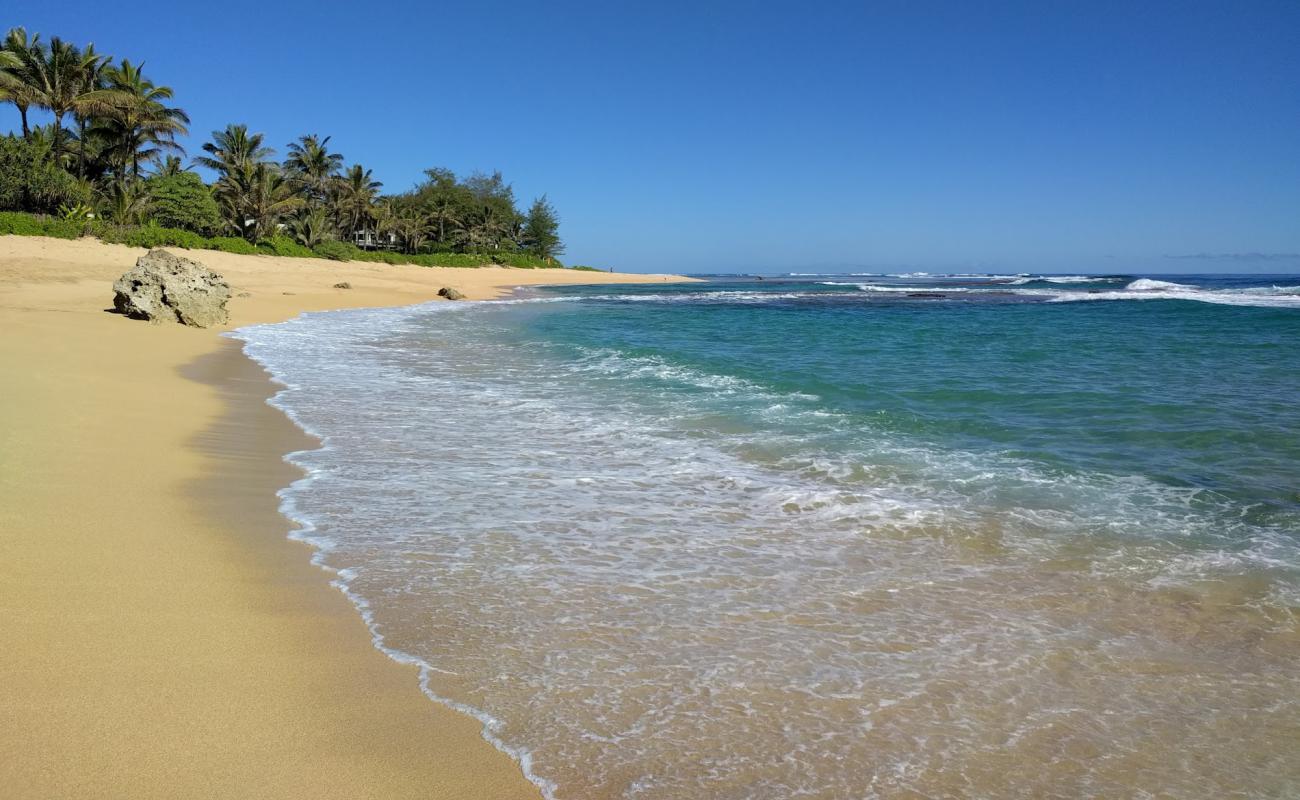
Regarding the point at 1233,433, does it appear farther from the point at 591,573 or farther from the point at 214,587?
the point at 214,587

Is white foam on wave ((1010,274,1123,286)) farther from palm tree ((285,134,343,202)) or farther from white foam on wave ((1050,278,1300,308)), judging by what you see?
palm tree ((285,134,343,202))

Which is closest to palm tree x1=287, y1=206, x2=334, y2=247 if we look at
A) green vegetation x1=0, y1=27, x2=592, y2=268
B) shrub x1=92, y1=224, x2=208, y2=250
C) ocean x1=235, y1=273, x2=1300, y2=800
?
green vegetation x1=0, y1=27, x2=592, y2=268

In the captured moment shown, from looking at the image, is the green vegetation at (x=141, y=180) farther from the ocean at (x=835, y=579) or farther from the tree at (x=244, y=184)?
the ocean at (x=835, y=579)

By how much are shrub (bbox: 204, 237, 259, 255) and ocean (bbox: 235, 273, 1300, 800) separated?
34.1m

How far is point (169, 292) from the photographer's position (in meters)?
14.6

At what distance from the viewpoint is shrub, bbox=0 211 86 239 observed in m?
29.8

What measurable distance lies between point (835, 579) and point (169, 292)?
1472 centimetres

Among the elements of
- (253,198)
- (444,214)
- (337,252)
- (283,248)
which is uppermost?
(444,214)

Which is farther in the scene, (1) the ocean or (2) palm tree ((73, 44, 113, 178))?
(2) palm tree ((73, 44, 113, 178))

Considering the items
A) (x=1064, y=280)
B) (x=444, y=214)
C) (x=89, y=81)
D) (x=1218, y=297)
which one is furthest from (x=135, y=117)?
(x=1064, y=280)

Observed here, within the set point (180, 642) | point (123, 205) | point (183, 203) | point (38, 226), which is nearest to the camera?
point (180, 642)

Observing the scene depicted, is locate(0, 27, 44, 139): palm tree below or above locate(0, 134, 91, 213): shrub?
above

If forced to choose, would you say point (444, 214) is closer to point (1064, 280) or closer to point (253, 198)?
point (253, 198)

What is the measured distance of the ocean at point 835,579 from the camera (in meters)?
2.62
